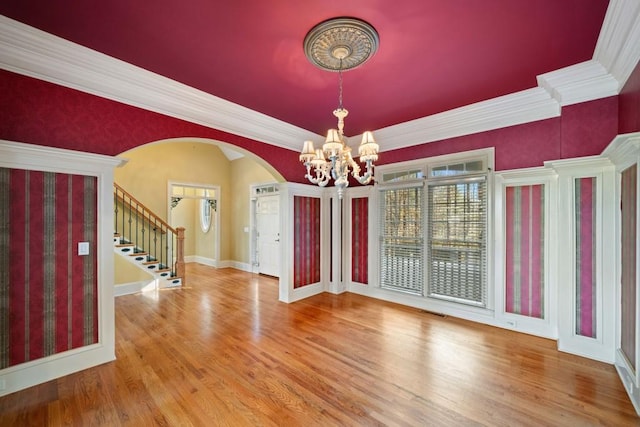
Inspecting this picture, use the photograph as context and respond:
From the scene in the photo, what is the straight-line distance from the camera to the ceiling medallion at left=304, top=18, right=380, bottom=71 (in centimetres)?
208

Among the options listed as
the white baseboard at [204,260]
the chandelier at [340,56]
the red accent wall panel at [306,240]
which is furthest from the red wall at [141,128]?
the white baseboard at [204,260]

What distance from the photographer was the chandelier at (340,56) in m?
2.11

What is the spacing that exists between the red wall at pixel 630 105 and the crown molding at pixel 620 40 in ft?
0.27

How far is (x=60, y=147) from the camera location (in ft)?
7.94

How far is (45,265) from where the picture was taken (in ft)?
7.71

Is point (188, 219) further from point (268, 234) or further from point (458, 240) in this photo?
point (458, 240)

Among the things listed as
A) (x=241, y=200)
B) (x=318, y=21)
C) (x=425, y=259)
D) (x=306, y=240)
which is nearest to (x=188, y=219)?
(x=241, y=200)

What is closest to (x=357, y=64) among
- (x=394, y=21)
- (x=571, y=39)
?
(x=394, y=21)

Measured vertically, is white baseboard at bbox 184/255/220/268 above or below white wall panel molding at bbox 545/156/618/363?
below

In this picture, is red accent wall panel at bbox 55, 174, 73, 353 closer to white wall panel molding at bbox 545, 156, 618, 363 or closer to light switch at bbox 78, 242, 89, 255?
light switch at bbox 78, 242, 89, 255

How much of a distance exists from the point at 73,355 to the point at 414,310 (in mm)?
4198

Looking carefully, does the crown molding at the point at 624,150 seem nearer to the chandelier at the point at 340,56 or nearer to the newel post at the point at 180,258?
the chandelier at the point at 340,56

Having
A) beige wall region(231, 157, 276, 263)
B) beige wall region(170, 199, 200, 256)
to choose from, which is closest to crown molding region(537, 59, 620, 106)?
beige wall region(231, 157, 276, 263)

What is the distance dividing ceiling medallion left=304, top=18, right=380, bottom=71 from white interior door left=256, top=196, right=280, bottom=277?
14.7 ft
